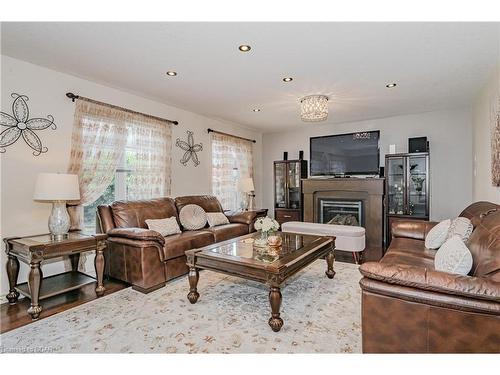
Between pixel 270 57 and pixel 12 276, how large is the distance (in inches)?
128

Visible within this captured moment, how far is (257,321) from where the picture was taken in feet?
7.18

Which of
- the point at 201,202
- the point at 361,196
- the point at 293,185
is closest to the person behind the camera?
the point at 201,202

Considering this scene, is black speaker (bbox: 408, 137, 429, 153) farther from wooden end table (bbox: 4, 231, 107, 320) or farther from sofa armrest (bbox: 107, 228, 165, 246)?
wooden end table (bbox: 4, 231, 107, 320)

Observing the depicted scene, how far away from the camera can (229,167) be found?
18.4 ft

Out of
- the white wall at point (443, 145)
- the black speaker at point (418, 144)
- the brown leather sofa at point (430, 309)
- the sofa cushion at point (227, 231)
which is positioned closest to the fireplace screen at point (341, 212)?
the white wall at point (443, 145)

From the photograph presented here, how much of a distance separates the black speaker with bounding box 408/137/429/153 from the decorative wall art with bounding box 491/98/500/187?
1.57 m

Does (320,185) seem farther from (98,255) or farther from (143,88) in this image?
(98,255)

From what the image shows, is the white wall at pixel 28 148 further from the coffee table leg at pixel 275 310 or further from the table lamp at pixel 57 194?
the coffee table leg at pixel 275 310

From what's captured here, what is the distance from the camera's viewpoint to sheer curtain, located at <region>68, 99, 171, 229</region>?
3.22 metres

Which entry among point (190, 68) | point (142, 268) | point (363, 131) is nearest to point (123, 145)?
point (190, 68)

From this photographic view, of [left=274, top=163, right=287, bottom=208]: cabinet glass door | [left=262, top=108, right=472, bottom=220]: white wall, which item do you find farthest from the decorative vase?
[left=274, top=163, right=287, bottom=208]: cabinet glass door

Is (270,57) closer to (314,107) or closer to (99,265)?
(314,107)

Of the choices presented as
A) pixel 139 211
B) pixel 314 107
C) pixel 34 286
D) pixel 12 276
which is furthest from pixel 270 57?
pixel 12 276
